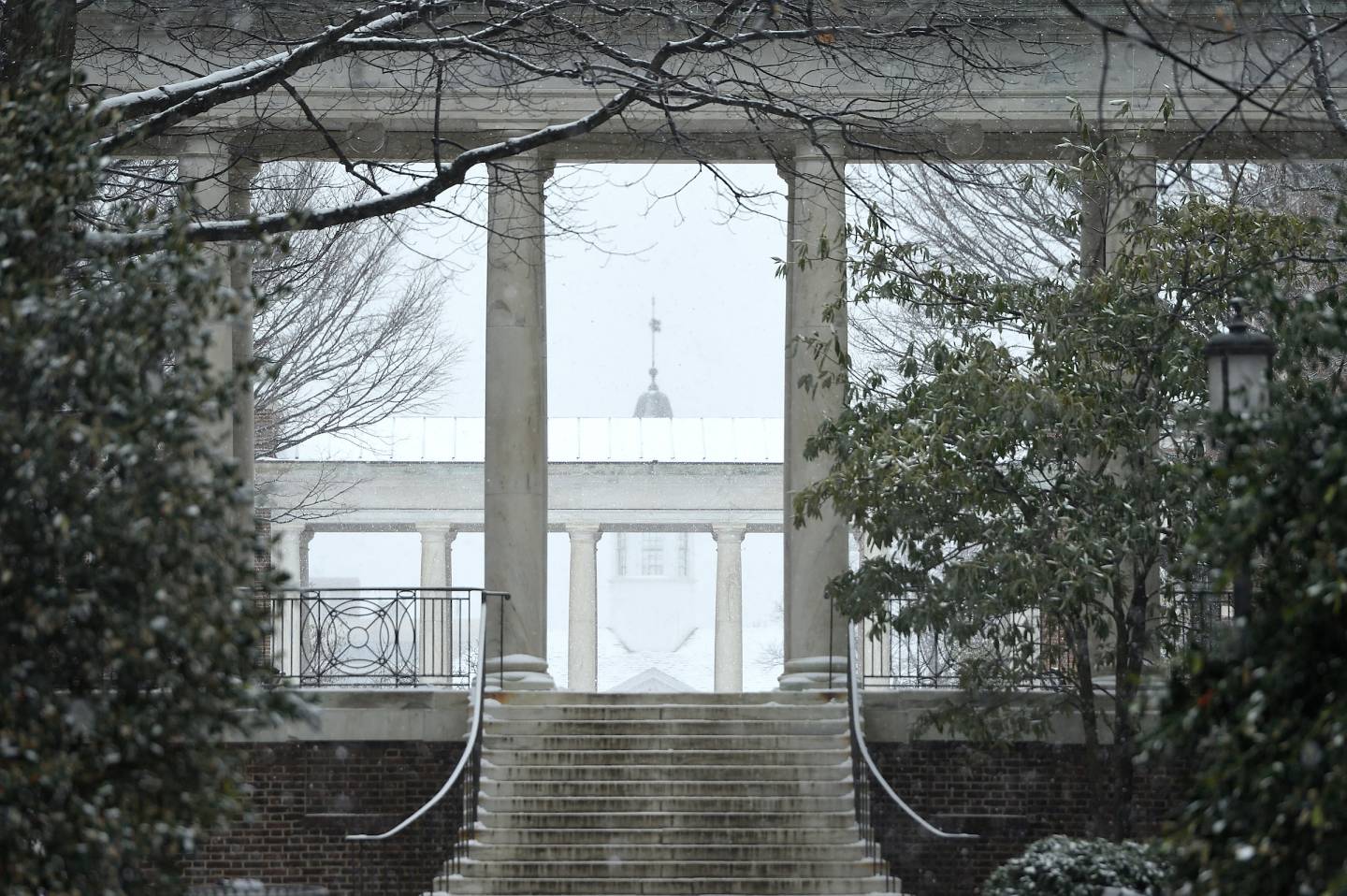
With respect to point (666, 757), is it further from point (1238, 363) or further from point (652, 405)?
point (652, 405)

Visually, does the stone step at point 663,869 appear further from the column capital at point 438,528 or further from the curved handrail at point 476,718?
the column capital at point 438,528

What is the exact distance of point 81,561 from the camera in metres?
6.96

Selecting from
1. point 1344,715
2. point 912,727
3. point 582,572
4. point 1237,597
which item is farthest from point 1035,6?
point 582,572

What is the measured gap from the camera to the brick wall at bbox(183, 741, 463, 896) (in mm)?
19719

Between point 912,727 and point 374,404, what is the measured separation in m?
20.0

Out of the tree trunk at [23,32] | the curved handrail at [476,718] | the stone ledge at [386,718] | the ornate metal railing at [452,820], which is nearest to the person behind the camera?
the tree trunk at [23,32]

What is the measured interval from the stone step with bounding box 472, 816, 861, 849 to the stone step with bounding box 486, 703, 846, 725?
7.25 ft

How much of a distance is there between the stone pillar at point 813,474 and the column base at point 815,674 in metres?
0.01

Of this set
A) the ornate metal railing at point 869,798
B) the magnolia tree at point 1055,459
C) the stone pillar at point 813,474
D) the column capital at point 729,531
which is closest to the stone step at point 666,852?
the ornate metal railing at point 869,798

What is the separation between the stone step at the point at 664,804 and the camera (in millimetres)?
19047

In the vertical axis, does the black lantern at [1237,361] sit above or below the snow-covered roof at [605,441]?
below

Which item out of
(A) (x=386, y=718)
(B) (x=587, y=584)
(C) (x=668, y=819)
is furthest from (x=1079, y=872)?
(B) (x=587, y=584)

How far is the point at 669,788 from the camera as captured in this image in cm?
1942

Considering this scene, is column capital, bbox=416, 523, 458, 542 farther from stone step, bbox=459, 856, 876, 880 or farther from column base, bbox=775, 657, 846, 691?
stone step, bbox=459, 856, 876, 880
